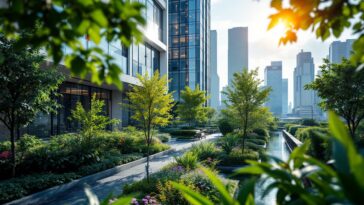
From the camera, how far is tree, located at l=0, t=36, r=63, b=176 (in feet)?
28.1

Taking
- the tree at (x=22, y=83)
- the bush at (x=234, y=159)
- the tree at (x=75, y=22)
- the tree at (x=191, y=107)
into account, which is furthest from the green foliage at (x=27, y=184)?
the tree at (x=191, y=107)

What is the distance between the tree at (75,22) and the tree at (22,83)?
7970mm

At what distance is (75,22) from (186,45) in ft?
176

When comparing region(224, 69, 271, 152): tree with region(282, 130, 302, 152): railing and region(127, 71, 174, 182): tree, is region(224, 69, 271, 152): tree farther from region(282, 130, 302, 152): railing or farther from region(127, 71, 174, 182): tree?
region(127, 71, 174, 182): tree

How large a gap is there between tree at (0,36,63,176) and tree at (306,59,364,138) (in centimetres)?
1163

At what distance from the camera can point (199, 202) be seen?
2.65m

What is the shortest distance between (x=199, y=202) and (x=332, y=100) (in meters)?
12.3

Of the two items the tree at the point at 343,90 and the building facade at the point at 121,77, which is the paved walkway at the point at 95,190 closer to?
the building facade at the point at 121,77

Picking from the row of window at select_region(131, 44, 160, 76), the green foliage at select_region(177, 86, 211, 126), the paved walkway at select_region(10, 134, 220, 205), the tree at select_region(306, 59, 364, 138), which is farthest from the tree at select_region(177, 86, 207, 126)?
the tree at select_region(306, 59, 364, 138)

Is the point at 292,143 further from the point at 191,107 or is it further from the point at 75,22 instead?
the point at 75,22

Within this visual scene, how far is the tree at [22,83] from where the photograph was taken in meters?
8.57

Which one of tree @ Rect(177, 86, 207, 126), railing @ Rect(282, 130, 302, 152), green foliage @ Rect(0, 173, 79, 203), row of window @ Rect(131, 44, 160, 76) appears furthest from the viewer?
tree @ Rect(177, 86, 207, 126)

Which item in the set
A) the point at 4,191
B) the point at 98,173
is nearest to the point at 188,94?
the point at 98,173

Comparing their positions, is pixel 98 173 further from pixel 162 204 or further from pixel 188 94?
pixel 188 94
